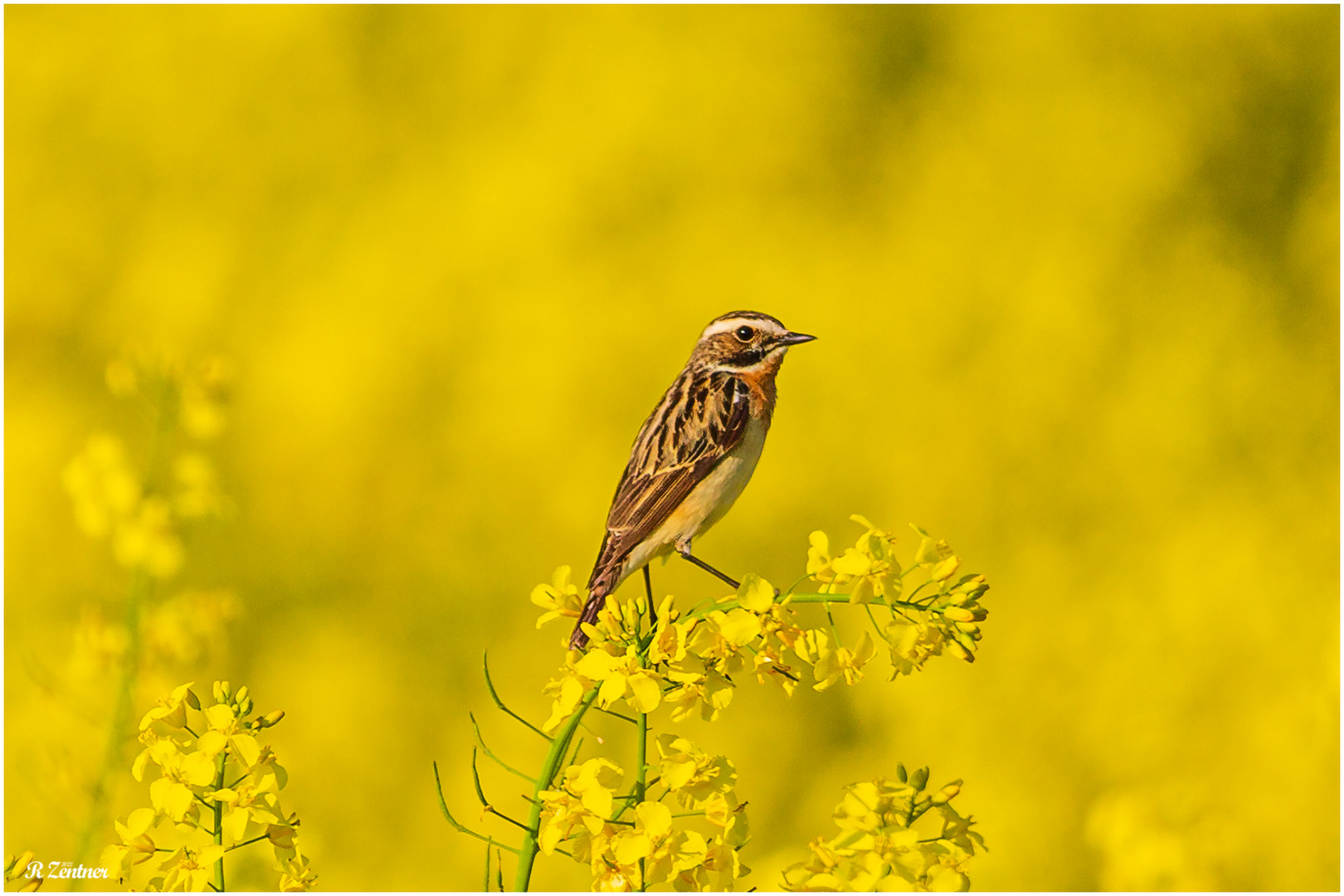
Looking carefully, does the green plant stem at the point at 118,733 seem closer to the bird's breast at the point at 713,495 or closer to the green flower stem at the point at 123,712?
the green flower stem at the point at 123,712

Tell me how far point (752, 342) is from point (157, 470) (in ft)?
5.37

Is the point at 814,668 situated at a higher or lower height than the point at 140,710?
lower

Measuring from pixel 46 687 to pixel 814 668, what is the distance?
214 centimetres

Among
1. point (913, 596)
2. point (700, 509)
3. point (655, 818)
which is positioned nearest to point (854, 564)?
point (913, 596)

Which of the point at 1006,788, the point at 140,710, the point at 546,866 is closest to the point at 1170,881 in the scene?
the point at 1006,788

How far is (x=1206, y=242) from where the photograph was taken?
20.9 feet

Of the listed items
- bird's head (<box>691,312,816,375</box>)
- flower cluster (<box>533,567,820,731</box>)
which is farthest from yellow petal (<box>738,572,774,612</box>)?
bird's head (<box>691,312,816,375</box>)

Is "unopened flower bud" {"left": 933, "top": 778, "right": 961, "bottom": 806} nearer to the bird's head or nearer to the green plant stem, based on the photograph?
the bird's head

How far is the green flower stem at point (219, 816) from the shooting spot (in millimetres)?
1668

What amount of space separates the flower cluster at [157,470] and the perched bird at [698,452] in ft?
3.48

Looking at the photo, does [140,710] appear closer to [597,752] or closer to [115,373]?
[115,373]

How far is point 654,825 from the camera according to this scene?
162 centimetres

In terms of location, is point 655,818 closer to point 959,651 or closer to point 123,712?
point 959,651

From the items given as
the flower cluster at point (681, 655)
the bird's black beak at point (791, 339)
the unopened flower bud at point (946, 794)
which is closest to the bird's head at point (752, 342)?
the bird's black beak at point (791, 339)
